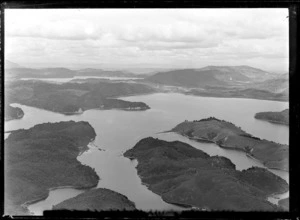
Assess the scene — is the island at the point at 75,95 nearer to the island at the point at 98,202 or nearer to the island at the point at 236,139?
the island at the point at 236,139

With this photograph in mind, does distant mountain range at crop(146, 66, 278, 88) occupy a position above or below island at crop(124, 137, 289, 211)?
above

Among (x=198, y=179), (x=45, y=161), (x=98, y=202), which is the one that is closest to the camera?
(x=98, y=202)

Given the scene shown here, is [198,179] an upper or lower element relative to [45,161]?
lower

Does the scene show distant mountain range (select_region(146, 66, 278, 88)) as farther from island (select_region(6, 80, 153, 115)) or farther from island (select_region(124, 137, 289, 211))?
island (select_region(124, 137, 289, 211))

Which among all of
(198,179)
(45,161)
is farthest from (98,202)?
(198,179)

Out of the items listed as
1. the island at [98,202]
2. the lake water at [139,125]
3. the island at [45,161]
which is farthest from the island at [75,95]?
the island at [98,202]

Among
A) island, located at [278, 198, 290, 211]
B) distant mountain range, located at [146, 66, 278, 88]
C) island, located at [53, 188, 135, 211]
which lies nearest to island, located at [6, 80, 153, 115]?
distant mountain range, located at [146, 66, 278, 88]

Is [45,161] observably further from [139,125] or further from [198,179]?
[198,179]
